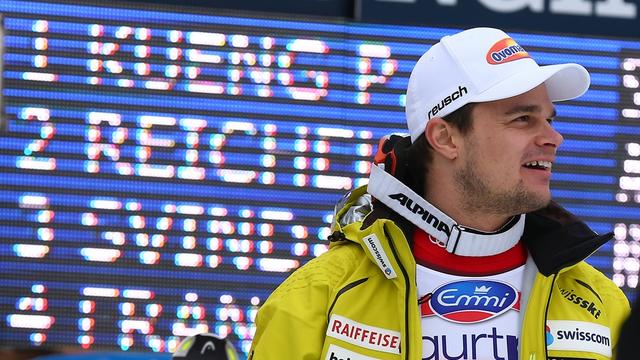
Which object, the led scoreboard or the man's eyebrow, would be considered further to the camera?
the led scoreboard

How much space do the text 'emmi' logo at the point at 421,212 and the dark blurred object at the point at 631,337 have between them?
3.25ft

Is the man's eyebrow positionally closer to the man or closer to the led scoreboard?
the man

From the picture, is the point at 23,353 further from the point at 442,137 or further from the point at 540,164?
the point at 540,164

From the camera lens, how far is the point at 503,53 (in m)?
2.16

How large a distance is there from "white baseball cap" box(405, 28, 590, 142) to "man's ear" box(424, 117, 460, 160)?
17 mm

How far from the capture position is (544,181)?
7.03ft

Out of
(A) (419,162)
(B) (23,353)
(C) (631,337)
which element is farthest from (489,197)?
(B) (23,353)

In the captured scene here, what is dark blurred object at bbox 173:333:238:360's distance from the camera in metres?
Result: 2.36

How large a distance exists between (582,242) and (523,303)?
149 mm

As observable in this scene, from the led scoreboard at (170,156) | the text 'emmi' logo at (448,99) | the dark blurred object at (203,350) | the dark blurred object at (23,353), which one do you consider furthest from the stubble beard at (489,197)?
the dark blurred object at (23,353)

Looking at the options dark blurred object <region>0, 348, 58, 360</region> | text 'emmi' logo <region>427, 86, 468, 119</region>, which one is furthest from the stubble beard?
dark blurred object <region>0, 348, 58, 360</region>

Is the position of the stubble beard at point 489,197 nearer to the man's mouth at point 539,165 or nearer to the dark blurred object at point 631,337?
the man's mouth at point 539,165

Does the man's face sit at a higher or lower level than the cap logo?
lower

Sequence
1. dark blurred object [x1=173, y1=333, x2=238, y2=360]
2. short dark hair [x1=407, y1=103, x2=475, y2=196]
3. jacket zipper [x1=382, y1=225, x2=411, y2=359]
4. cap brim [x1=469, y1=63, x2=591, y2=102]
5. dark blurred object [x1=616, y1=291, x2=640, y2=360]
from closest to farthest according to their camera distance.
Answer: dark blurred object [x1=616, y1=291, x2=640, y2=360]
jacket zipper [x1=382, y1=225, x2=411, y2=359]
cap brim [x1=469, y1=63, x2=591, y2=102]
short dark hair [x1=407, y1=103, x2=475, y2=196]
dark blurred object [x1=173, y1=333, x2=238, y2=360]
